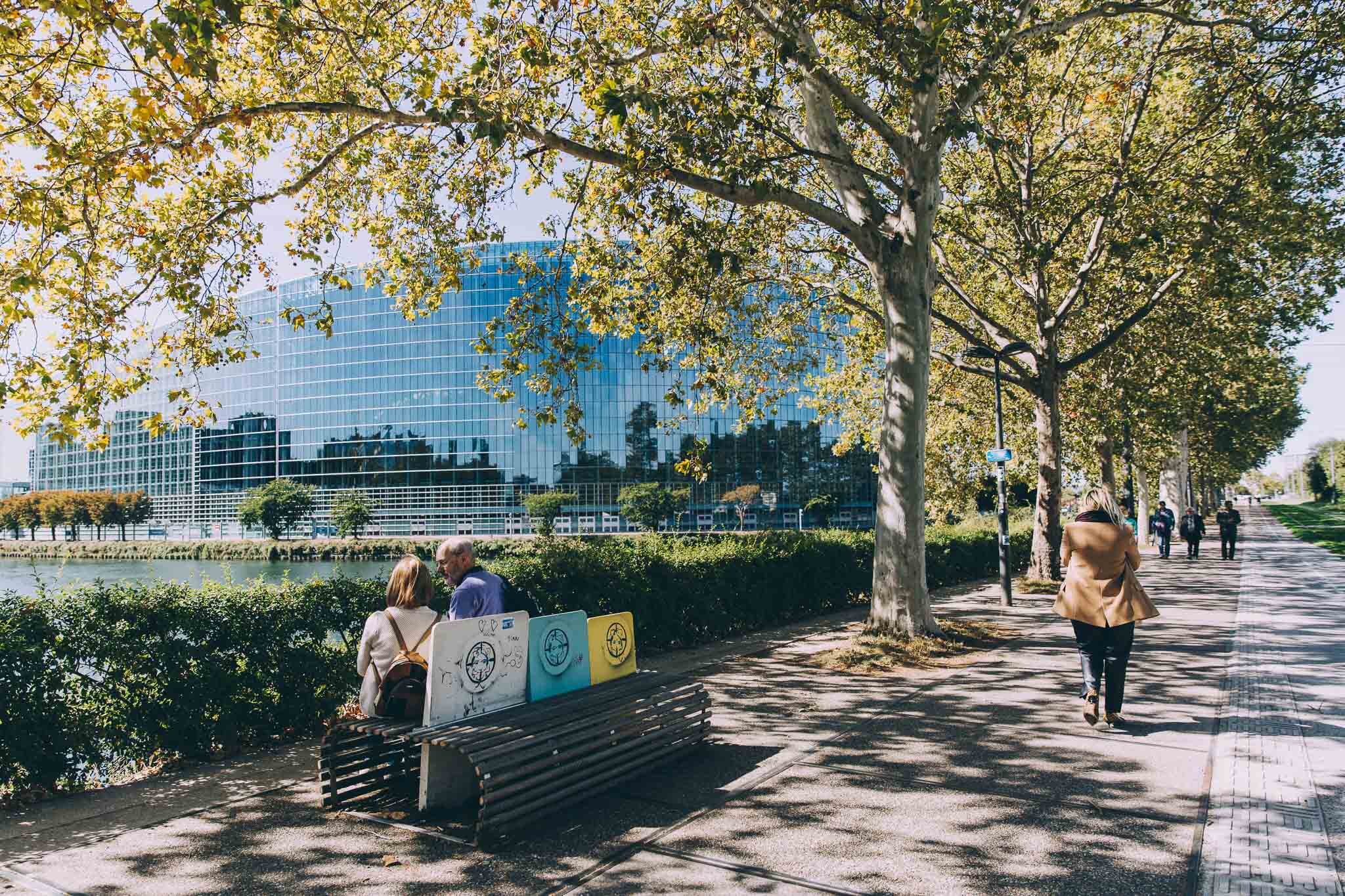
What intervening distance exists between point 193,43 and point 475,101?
269 cm

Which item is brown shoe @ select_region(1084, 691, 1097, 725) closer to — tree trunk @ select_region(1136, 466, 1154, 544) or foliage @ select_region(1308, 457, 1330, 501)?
tree trunk @ select_region(1136, 466, 1154, 544)

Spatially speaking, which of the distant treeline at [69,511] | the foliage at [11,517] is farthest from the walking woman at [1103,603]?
the foliage at [11,517]

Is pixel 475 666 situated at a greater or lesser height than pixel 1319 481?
lesser

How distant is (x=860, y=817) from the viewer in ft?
16.3

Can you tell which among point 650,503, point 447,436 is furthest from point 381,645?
point 447,436

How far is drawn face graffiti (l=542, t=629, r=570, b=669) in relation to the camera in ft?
19.4

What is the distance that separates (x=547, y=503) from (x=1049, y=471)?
6411 centimetres

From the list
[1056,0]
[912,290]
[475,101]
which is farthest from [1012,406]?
[475,101]

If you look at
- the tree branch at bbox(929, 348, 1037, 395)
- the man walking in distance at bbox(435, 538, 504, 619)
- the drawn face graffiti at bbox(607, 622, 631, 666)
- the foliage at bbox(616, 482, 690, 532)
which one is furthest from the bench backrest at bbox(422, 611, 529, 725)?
the foliage at bbox(616, 482, 690, 532)

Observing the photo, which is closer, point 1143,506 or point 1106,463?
point 1106,463

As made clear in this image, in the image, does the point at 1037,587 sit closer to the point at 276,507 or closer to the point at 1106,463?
the point at 1106,463

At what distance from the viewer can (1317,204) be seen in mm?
17078

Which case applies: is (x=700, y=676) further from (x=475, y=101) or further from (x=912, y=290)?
(x=475, y=101)

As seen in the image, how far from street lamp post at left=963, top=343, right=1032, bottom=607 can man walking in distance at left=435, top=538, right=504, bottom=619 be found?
40.6ft
